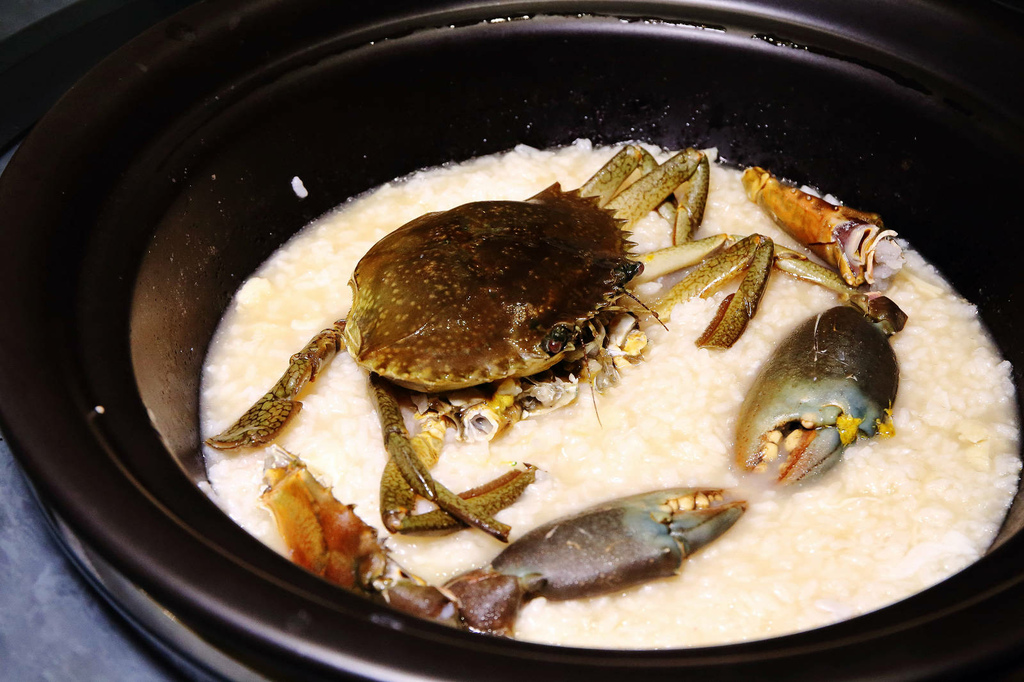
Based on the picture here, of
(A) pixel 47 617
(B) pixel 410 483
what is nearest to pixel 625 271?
(B) pixel 410 483

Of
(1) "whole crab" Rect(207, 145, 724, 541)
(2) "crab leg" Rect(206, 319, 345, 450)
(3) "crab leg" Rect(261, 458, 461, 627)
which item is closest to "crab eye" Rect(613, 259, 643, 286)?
(1) "whole crab" Rect(207, 145, 724, 541)

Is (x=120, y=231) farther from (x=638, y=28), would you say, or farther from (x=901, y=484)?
(x=901, y=484)

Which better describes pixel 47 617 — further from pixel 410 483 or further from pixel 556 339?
pixel 556 339

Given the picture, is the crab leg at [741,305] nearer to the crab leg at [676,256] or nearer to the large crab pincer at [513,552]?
the crab leg at [676,256]

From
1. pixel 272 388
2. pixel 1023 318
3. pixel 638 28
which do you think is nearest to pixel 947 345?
pixel 1023 318

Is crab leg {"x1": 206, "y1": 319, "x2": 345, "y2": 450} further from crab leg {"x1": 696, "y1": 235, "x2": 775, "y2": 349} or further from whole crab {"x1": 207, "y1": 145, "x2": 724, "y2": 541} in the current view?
crab leg {"x1": 696, "y1": 235, "x2": 775, "y2": 349}

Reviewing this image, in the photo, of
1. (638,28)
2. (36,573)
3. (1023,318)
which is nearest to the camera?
(36,573)
